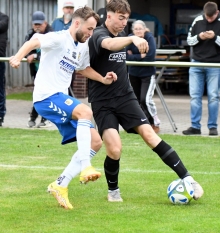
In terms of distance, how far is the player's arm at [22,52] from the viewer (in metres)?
6.91

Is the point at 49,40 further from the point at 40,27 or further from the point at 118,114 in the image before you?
the point at 40,27

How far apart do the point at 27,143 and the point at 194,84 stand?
314 centimetres

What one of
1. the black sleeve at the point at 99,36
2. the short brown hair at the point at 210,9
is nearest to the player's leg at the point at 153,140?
the black sleeve at the point at 99,36

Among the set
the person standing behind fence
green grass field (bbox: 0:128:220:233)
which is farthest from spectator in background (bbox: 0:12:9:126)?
the person standing behind fence

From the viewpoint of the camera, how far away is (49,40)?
715 centimetres

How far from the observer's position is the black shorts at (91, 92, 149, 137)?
24.7 feet

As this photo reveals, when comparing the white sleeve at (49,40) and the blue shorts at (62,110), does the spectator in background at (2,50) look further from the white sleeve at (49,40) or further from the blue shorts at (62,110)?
the white sleeve at (49,40)

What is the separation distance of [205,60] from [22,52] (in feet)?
21.0

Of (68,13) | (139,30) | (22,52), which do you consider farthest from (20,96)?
(22,52)

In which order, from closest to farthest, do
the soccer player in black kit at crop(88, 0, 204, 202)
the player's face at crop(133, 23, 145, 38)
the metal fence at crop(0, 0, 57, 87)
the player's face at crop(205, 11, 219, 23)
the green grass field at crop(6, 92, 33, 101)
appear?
the soccer player in black kit at crop(88, 0, 204, 202), the player's face at crop(205, 11, 219, 23), the player's face at crop(133, 23, 145, 38), the green grass field at crop(6, 92, 33, 101), the metal fence at crop(0, 0, 57, 87)

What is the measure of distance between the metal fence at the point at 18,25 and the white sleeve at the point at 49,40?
14320mm

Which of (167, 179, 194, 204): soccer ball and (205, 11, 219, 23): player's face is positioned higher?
(205, 11, 219, 23): player's face

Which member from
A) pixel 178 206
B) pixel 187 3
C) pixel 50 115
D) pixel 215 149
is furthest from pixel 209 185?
pixel 187 3

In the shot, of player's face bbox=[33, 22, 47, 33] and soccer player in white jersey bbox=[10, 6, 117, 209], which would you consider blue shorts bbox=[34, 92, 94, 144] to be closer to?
soccer player in white jersey bbox=[10, 6, 117, 209]
